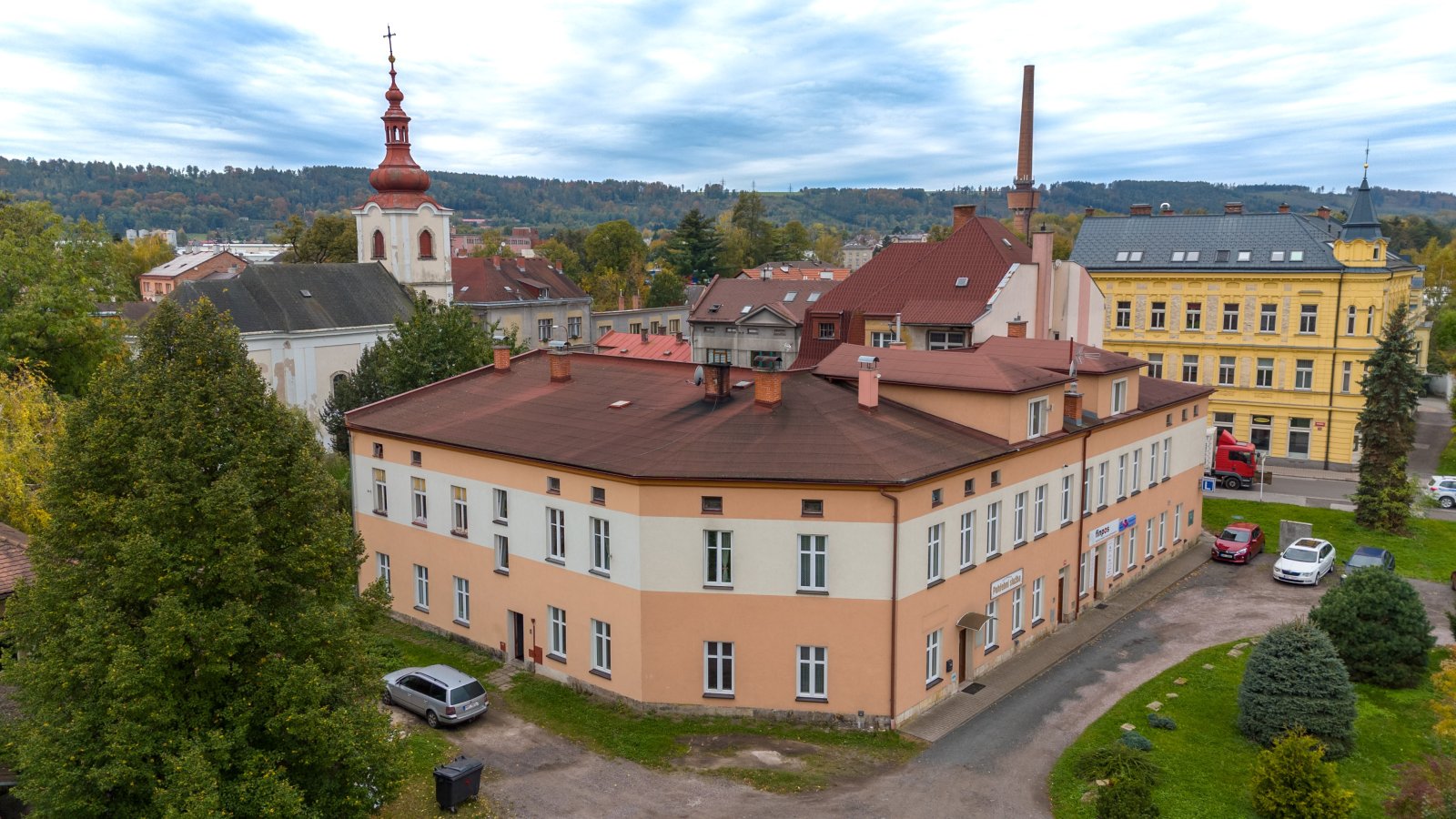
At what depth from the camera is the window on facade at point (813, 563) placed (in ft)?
81.5

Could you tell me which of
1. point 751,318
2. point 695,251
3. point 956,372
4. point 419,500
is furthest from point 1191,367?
point 695,251

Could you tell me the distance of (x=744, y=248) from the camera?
13975 cm

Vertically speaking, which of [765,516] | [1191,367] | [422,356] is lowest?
[765,516]

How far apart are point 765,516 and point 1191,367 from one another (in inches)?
1724

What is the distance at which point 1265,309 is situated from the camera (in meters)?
56.7

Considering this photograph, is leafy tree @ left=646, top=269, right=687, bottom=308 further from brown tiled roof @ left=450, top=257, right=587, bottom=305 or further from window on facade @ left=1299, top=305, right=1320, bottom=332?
window on facade @ left=1299, top=305, right=1320, bottom=332

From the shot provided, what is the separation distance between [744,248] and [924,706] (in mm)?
117814

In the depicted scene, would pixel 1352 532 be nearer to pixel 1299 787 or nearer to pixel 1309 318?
pixel 1309 318

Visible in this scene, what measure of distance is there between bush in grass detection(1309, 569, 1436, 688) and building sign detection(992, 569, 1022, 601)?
28.4 ft

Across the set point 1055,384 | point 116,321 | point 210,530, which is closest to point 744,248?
point 116,321

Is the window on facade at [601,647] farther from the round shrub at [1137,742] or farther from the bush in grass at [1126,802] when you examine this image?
the round shrub at [1137,742]

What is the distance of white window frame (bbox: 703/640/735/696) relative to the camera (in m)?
25.4

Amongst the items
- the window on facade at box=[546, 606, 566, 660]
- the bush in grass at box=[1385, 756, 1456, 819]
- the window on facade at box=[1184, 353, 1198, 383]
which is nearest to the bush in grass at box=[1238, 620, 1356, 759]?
the bush in grass at box=[1385, 756, 1456, 819]

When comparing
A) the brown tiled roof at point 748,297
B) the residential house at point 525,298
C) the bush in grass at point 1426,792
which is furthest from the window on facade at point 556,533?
the residential house at point 525,298
